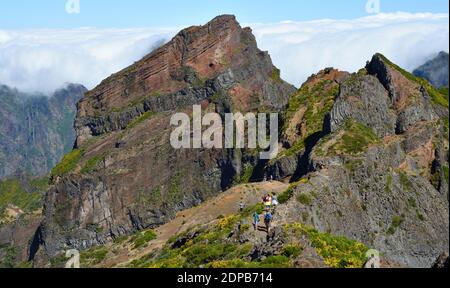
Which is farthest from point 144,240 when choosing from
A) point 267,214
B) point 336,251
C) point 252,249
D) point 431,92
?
point 431,92

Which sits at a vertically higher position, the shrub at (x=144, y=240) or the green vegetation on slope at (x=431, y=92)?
the green vegetation on slope at (x=431, y=92)

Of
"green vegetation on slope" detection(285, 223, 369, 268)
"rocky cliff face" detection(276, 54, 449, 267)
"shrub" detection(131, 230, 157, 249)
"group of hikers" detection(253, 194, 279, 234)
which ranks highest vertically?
→ "green vegetation on slope" detection(285, 223, 369, 268)

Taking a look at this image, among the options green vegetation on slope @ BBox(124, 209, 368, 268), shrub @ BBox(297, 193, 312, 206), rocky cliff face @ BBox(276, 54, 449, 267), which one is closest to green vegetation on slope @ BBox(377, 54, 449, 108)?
rocky cliff face @ BBox(276, 54, 449, 267)

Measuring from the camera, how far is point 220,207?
374 feet

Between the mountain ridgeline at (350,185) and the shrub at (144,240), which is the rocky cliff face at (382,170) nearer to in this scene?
the mountain ridgeline at (350,185)

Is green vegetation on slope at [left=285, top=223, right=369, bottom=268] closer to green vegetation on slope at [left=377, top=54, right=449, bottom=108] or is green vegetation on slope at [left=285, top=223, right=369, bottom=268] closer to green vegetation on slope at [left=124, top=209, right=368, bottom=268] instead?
green vegetation on slope at [left=124, top=209, right=368, bottom=268]

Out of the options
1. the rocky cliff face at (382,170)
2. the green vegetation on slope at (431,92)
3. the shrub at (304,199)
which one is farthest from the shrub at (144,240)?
the green vegetation on slope at (431,92)

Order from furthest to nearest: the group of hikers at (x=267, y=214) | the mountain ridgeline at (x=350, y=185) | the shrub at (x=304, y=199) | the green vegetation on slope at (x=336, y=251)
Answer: the shrub at (x=304, y=199) < the group of hikers at (x=267, y=214) < the mountain ridgeline at (x=350, y=185) < the green vegetation on slope at (x=336, y=251)

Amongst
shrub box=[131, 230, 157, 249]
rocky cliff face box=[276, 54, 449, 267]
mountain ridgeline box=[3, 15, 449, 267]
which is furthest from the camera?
shrub box=[131, 230, 157, 249]

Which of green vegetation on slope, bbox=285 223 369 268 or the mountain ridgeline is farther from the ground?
green vegetation on slope, bbox=285 223 369 268
